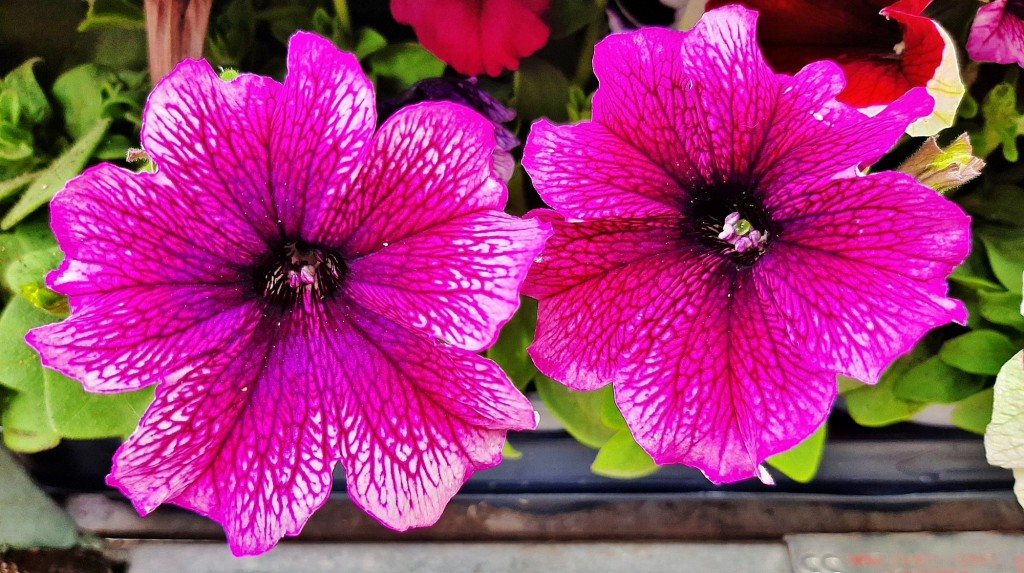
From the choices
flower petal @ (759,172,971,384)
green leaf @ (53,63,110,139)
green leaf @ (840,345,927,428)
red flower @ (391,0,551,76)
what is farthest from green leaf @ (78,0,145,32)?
green leaf @ (840,345,927,428)

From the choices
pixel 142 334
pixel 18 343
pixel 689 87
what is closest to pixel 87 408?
pixel 18 343

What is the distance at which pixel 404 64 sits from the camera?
48 cm

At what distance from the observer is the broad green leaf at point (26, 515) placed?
23.4 inches

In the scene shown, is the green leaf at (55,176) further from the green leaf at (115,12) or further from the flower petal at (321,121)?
the flower petal at (321,121)

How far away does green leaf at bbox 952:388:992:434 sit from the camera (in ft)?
1.54

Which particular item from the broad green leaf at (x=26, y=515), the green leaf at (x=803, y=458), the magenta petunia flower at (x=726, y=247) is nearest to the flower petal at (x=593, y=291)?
the magenta petunia flower at (x=726, y=247)

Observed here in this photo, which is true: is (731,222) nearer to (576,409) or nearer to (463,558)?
(576,409)

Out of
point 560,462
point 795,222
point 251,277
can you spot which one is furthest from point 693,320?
point 560,462

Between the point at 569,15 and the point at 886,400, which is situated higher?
the point at 569,15

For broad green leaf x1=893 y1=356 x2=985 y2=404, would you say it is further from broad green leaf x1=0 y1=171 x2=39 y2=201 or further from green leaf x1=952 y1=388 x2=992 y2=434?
broad green leaf x1=0 y1=171 x2=39 y2=201

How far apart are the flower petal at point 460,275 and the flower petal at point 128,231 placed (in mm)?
72

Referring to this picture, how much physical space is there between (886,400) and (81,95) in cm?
57

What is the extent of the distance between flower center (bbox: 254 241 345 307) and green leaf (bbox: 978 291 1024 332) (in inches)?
15.1

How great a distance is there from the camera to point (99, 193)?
0.29 m
